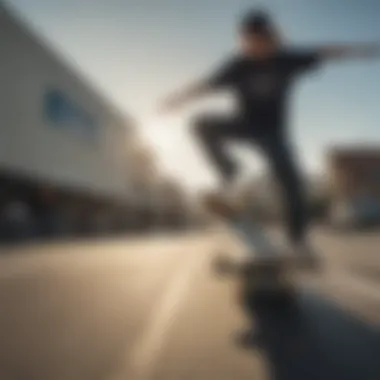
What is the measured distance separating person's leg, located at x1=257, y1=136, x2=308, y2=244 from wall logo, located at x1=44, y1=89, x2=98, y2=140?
699 inches

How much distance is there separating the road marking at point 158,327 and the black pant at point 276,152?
0.97 meters

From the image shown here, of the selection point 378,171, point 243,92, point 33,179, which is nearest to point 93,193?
point 33,179

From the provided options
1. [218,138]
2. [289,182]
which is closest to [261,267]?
[289,182]

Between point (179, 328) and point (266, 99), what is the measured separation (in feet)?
4.64

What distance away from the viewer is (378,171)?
19.6 ft

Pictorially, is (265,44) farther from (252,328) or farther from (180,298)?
(180,298)

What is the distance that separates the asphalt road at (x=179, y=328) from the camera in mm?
2555

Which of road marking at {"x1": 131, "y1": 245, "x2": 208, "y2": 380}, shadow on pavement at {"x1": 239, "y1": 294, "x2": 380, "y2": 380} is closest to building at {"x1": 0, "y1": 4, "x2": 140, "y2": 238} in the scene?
road marking at {"x1": 131, "y1": 245, "x2": 208, "y2": 380}

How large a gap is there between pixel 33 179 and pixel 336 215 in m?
16.4

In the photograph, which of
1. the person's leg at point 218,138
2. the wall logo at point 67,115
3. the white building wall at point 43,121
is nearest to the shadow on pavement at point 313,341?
the person's leg at point 218,138

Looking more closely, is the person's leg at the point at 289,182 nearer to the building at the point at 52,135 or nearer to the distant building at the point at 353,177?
the distant building at the point at 353,177

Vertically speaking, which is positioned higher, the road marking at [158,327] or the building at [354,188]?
the building at [354,188]

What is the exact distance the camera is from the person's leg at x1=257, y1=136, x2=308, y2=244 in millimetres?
3844

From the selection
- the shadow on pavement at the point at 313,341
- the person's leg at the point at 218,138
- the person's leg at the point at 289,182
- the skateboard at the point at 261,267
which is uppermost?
the person's leg at the point at 218,138
